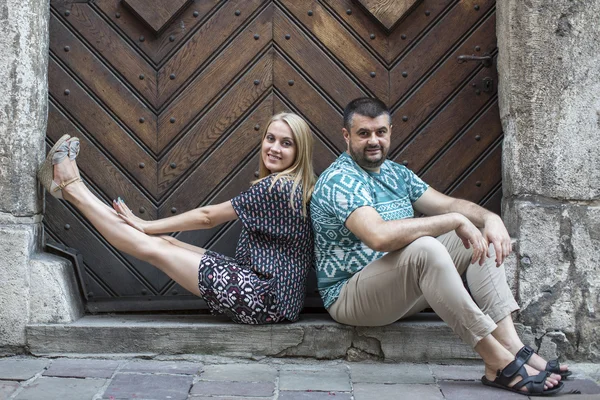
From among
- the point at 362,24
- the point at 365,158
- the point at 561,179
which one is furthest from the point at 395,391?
the point at 362,24

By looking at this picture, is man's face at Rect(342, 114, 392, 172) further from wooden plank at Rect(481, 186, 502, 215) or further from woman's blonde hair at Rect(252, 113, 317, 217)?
wooden plank at Rect(481, 186, 502, 215)

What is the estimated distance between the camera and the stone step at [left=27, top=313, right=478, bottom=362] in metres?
3.32

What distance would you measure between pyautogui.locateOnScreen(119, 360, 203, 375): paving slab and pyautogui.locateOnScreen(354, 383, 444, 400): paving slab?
666 millimetres

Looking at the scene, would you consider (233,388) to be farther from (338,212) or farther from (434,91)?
(434,91)

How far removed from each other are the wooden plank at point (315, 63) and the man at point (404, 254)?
40cm

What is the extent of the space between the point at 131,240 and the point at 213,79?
0.86m

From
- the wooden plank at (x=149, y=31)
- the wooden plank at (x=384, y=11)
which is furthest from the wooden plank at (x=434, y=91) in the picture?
the wooden plank at (x=149, y=31)

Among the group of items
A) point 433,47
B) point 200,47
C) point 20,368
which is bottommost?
point 20,368

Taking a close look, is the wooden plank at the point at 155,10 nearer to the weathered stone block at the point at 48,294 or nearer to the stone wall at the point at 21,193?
the stone wall at the point at 21,193

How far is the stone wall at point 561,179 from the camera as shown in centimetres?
335

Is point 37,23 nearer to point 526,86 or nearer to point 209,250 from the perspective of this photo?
point 209,250

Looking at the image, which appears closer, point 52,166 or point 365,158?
point 365,158

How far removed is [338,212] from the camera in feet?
10.2

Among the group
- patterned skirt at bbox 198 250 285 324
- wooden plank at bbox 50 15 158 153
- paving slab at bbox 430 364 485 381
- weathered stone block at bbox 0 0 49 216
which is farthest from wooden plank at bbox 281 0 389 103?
paving slab at bbox 430 364 485 381
